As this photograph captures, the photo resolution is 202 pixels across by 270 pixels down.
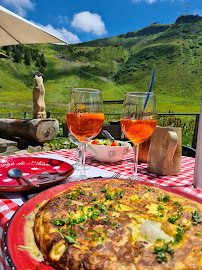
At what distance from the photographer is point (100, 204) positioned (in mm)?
733

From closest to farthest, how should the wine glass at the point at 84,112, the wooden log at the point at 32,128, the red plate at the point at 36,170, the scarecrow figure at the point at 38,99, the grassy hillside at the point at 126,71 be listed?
the red plate at the point at 36,170 → the wine glass at the point at 84,112 → the wooden log at the point at 32,128 → the scarecrow figure at the point at 38,99 → the grassy hillside at the point at 126,71

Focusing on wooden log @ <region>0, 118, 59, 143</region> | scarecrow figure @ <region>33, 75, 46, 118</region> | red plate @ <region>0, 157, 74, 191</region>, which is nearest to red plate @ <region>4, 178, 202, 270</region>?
red plate @ <region>0, 157, 74, 191</region>

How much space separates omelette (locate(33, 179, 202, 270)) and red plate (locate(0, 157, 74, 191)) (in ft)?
0.97

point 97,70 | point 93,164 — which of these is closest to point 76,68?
point 97,70

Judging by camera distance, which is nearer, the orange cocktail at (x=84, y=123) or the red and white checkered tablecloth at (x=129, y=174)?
the red and white checkered tablecloth at (x=129, y=174)

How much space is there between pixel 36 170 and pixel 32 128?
678cm

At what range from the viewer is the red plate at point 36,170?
1049mm

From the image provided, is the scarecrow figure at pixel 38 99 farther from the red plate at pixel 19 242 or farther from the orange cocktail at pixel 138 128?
the red plate at pixel 19 242

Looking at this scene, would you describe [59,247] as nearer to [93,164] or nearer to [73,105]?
[73,105]

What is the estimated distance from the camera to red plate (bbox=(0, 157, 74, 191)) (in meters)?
1.05

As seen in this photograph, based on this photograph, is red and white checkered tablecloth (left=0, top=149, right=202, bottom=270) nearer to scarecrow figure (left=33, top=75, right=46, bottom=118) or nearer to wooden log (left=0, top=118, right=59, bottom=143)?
wooden log (left=0, top=118, right=59, bottom=143)

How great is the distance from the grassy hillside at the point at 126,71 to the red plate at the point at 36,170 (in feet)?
167

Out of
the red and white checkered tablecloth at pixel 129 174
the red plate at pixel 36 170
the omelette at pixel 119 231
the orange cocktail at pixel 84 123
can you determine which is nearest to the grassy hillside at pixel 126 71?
the red and white checkered tablecloth at pixel 129 174

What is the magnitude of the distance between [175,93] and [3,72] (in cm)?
5214
